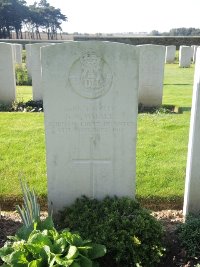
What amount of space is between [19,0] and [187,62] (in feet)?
197

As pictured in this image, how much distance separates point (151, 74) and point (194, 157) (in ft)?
21.7

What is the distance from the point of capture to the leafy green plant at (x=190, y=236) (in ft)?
11.0

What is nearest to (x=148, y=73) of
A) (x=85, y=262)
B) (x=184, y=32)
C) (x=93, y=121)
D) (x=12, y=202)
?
(x=12, y=202)

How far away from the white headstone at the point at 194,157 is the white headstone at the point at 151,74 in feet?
20.1

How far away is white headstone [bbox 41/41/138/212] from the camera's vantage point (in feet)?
11.5

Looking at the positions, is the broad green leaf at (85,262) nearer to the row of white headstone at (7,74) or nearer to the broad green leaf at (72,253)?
the broad green leaf at (72,253)

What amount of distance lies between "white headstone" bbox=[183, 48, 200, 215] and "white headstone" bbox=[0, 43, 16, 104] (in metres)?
7.35

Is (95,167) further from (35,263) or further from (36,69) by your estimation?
(36,69)

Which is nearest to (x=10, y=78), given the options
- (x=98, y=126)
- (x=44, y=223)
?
(x=98, y=126)

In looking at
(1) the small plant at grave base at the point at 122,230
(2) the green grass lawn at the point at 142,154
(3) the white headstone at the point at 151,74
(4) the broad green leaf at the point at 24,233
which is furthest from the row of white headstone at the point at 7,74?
(4) the broad green leaf at the point at 24,233

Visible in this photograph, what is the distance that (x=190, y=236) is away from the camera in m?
3.45

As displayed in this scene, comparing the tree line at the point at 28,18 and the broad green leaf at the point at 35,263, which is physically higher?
the tree line at the point at 28,18

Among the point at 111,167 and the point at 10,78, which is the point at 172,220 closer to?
the point at 111,167

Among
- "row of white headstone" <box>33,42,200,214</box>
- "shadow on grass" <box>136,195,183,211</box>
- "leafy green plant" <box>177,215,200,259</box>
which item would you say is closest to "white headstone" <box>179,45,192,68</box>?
"shadow on grass" <box>136,195,183,211</box>
